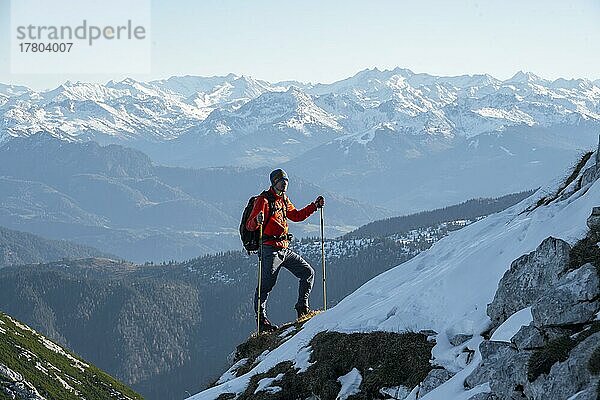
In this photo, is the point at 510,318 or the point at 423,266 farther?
the point at 423,266

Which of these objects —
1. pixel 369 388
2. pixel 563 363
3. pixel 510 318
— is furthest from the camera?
pixel 369 388

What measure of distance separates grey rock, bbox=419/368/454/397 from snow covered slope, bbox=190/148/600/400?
0.59 feet

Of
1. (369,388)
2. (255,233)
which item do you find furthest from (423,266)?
(369,388)

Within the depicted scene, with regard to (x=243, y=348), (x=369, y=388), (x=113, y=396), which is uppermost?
(x=369, y=388)

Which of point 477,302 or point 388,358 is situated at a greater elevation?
point 477,302

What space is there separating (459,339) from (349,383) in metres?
2.40

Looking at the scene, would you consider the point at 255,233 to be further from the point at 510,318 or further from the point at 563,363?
the point at 563,363

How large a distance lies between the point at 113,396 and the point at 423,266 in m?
116

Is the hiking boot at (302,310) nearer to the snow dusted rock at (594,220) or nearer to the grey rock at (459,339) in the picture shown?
the grey rock at (459,339)

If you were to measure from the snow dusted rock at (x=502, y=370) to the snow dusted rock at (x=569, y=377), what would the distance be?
373mm

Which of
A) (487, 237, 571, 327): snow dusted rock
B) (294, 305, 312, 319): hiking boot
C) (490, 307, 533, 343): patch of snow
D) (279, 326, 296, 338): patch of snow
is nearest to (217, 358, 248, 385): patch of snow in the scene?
(279, 326, 296, 338): patch of snow

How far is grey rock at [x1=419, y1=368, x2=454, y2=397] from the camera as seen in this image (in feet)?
39.4

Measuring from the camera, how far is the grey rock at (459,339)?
1294 cm

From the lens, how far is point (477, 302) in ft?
46.4
